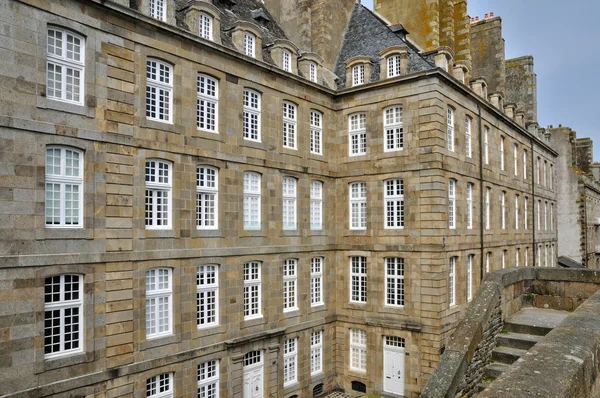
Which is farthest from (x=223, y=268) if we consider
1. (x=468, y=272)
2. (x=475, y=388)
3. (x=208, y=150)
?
(x=468, y=272)

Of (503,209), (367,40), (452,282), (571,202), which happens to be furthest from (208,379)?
(571,202)

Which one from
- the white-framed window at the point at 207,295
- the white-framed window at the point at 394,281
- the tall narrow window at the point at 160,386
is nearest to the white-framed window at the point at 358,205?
the white-framed window at the point at 394,281

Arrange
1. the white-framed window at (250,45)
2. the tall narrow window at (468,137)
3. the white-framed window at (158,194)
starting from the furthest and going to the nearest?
the tall narrow window at (468,137) → the white-framed window at (250,45) → the white-framed window at (158,194)

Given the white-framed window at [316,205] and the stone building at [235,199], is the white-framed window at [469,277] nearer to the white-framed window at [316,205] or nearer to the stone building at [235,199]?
the stone building at [235,199]

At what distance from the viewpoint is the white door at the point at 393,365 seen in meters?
20.5

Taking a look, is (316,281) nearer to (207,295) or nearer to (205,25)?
(207,295)

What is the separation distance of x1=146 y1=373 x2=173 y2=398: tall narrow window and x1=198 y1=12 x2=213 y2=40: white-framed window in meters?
11.8

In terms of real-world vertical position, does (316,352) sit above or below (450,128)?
below

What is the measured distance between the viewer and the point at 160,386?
15016mm

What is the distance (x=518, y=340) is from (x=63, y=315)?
12139 millimetres

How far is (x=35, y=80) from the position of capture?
12195 millimetres

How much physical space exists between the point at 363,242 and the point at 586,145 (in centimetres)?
4071

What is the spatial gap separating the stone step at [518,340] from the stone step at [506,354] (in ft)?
0.43

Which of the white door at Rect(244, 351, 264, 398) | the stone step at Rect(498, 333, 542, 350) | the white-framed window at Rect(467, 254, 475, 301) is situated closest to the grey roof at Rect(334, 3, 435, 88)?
the white-framed window at Rect(467, 254, 475, 301)
